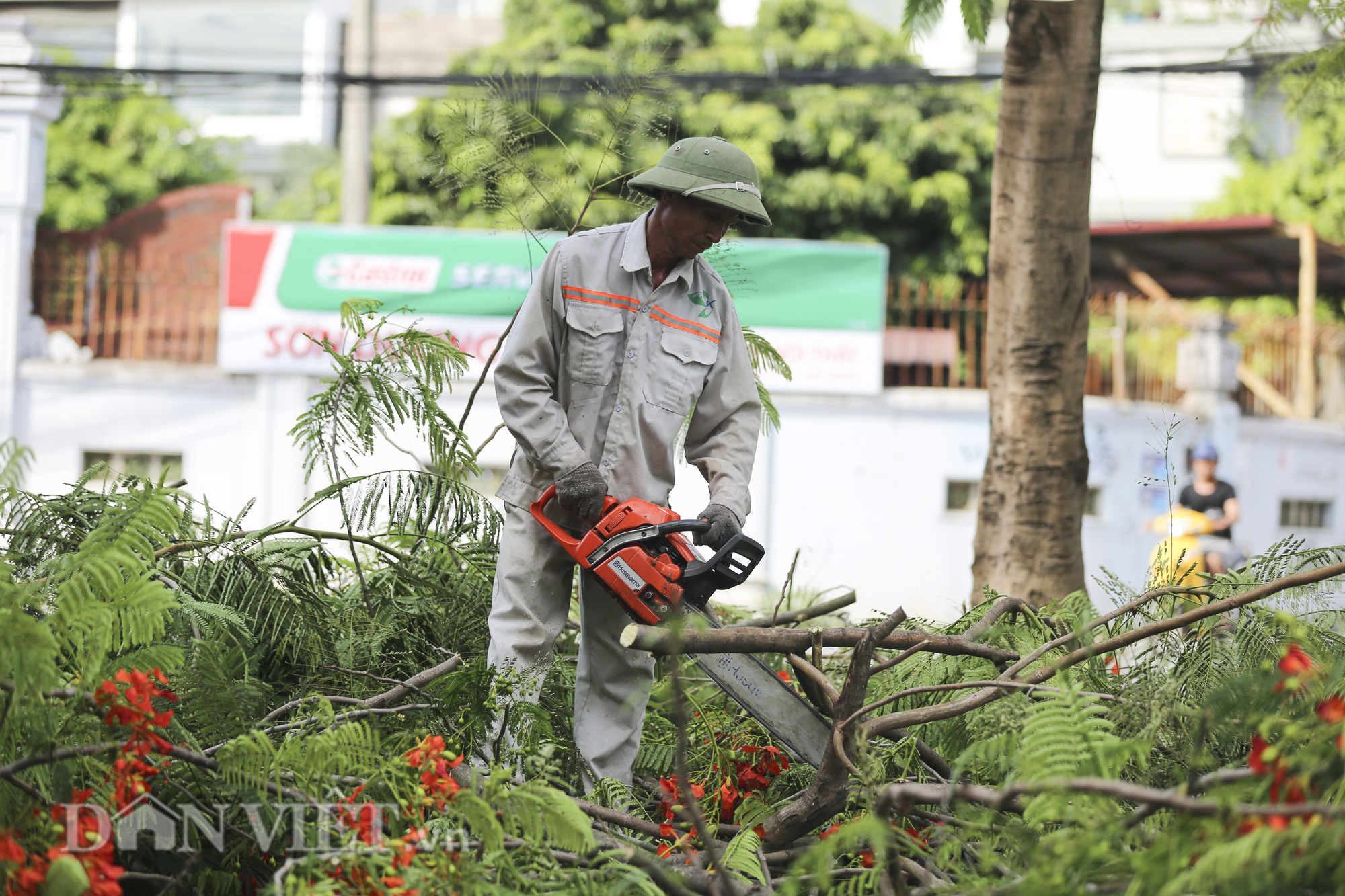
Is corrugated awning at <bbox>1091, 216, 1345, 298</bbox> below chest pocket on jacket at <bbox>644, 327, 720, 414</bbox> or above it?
above

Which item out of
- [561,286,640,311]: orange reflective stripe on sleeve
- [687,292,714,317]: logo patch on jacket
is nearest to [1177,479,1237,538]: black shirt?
[687,292,714,317]: logo patch on jacket

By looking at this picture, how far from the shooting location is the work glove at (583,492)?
2.65 m

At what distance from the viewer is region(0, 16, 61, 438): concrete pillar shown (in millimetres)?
10016

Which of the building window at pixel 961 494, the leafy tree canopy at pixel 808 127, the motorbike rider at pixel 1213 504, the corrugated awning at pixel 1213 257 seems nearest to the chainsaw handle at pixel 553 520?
the motorbike rider at pixel 1213 504

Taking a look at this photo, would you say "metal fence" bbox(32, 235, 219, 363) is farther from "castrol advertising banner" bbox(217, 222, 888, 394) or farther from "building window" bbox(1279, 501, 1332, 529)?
"building window" bbox(1279, 501, 1332, 529)

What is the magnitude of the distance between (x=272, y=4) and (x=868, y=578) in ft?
70.5

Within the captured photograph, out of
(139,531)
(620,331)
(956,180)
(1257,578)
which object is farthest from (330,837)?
(956,180)

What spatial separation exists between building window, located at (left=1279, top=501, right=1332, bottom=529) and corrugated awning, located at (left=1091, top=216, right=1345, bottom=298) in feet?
8.73

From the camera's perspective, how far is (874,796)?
213 centimetres

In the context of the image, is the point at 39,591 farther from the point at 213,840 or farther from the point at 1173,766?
the point at 1173,766

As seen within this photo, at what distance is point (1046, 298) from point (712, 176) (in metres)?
1.60

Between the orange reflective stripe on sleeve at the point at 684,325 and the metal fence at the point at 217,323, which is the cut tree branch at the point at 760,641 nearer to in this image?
the orange reflective stripe on sleeve at the point at 684,325

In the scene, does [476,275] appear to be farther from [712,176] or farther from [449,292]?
[712,176]

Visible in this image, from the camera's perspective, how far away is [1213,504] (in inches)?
321
